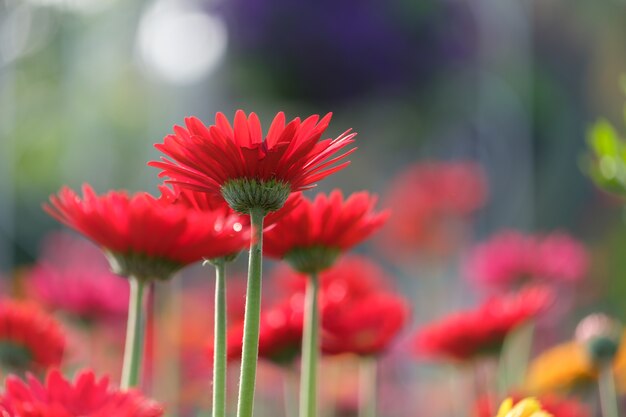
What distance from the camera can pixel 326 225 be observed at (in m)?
0.52

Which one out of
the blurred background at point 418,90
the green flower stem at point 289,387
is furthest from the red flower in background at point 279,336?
the blurred background at point 418,90

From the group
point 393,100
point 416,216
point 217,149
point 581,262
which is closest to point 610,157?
point 217,149

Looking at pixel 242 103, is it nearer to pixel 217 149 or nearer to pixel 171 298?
pixel 171 298

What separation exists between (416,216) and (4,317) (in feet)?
3.58

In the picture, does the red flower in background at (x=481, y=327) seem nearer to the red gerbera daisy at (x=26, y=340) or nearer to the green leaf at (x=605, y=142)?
the green leaf at (x=605, y=142)

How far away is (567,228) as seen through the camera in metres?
2.74

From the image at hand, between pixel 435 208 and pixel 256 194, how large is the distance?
52.0 inches

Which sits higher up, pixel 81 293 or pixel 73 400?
pixel 81 293

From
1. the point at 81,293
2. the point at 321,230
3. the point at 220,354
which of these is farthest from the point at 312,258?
the point at 81,293

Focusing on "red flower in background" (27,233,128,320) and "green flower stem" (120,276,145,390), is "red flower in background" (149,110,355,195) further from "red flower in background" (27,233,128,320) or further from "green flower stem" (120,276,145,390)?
"red flower in background" (27,233,128,320)

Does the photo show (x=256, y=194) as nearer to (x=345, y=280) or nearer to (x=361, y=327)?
(x=361, y=327)

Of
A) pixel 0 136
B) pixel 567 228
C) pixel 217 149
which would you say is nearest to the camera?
pixel 217 149

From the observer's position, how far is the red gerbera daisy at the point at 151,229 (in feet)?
1.40

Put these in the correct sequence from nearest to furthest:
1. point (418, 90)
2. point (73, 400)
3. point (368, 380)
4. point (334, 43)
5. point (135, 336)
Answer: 1. point (73, 400)
2. point (135, 336)
3. point (368, 380)
4. point (334, 43)
5. point (418, 90)
